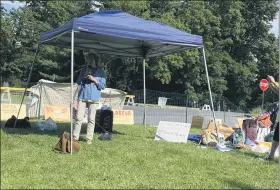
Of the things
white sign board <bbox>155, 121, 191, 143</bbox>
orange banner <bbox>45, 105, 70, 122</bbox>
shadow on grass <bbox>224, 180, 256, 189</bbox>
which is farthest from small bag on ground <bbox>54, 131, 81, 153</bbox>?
orange banner <bbox>45, 105, 70, 122</bbox>

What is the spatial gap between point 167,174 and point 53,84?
10.4m

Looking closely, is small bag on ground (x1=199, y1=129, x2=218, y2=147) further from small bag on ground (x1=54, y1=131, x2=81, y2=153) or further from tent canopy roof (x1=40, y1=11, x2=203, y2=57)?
small bag on ground (x1=54, y1=131, x2=81, y2=153)

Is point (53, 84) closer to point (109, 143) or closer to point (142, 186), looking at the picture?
point (109, 143)

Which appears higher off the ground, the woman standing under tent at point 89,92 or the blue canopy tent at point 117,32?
the blue canopy tent at point 117,32

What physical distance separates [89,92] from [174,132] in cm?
242

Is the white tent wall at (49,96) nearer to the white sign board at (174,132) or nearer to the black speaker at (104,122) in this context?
the black speaker at (104,122)

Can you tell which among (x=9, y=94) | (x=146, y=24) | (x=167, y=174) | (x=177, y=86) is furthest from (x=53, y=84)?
(x=177, y=86)

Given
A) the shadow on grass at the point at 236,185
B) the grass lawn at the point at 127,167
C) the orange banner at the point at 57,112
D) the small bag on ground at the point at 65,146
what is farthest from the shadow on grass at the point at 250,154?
A: the orange banner at the point at 57,112

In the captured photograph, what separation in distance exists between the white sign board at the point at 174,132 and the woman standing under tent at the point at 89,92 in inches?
81.3

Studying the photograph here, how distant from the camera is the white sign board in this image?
30.3 feet

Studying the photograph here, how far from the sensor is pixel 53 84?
50.3ft

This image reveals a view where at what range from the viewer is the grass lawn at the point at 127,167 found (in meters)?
4.97

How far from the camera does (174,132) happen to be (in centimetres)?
938

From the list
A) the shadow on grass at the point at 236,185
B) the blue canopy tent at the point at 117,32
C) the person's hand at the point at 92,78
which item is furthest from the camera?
the person's hand at the point at 92,78
